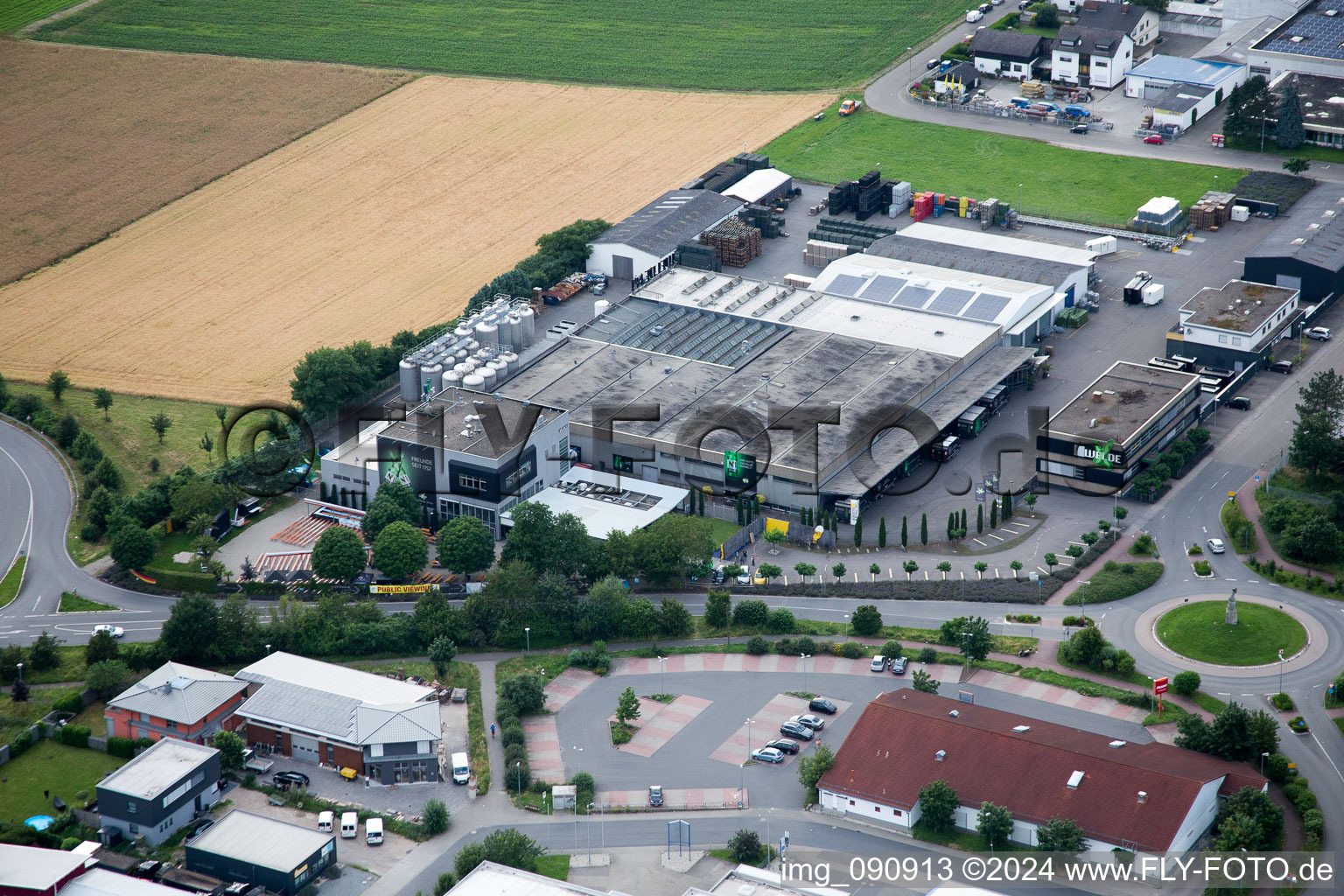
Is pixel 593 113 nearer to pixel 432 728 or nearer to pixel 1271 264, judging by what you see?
pixel 1271 264

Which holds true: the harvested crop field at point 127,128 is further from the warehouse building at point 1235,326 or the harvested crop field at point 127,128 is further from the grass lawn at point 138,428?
the warehouse building at point 1235,326

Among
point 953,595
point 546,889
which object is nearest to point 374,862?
point 546,889

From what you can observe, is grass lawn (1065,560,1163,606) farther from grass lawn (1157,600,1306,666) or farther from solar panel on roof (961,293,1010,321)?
solar panel on roof (961,293,1010,321)

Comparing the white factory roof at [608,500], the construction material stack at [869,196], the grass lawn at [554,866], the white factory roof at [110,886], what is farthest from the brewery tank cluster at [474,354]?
the white factory roof at [110,886]

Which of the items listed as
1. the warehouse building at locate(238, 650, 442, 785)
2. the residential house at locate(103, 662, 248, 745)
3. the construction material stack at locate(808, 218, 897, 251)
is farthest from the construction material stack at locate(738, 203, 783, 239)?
the residential house at locate(103, 662, 248, 745)

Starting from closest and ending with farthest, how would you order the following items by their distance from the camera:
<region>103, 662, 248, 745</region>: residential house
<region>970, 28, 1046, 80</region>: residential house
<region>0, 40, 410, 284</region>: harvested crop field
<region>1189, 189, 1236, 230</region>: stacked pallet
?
1. <region>103, 662, 248, 745</region>: residential house
2. <region>1189, 189, 1236, 230</region>: stacked pallet
3. <region>0, 40, 410, 284</region>: harvested crop field
4. <region>970, 28, 1046, 80</region>: residential house

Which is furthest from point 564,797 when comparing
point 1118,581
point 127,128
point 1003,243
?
point 127,128

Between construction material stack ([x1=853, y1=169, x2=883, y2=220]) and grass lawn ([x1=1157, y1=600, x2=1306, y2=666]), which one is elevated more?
construction material stack ([x1=853, y1=169, x2=883, y2=220])
